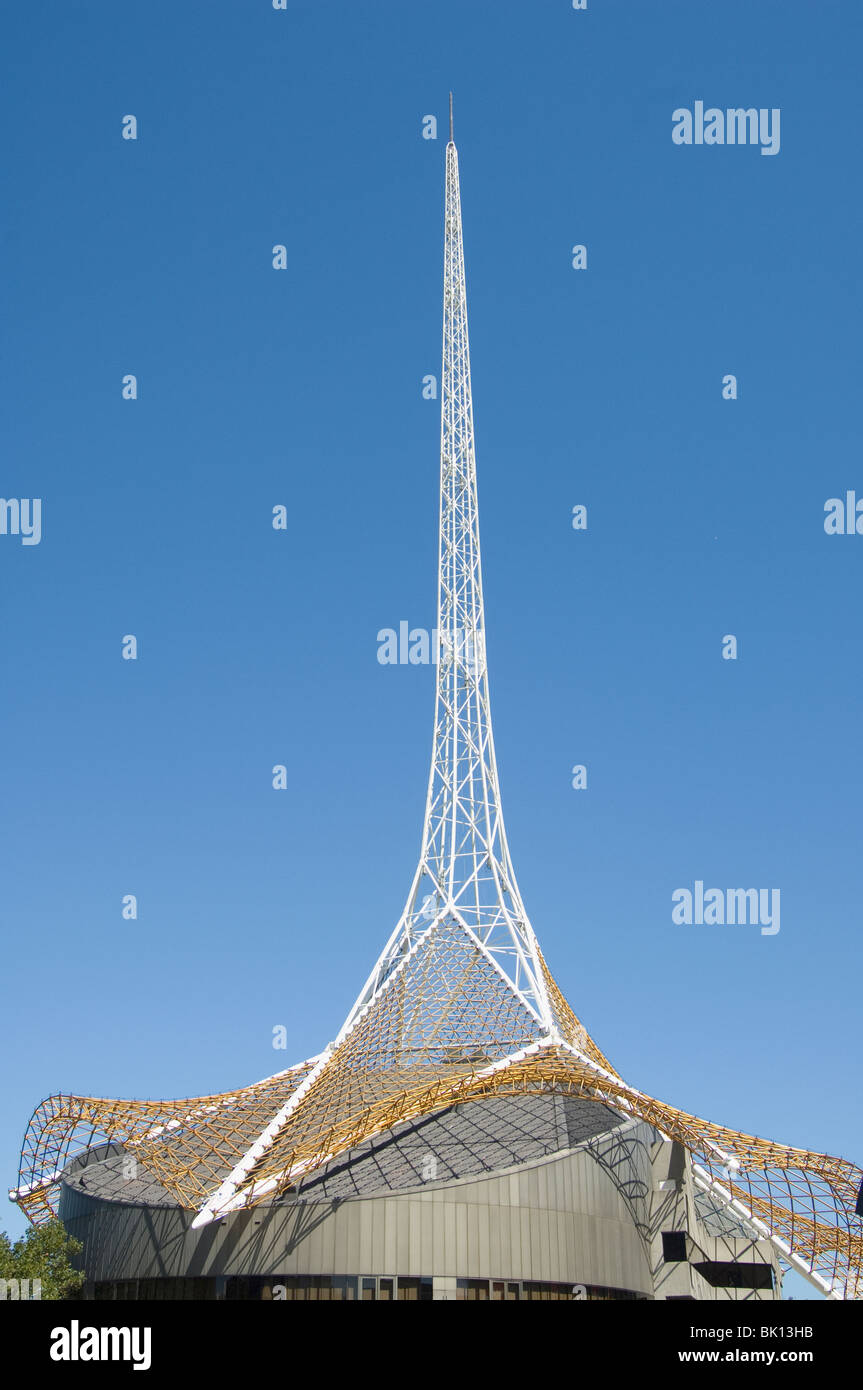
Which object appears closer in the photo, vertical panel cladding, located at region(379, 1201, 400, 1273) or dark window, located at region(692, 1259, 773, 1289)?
vertical panel cladding, located at region(379, 1201, 400, 1273)

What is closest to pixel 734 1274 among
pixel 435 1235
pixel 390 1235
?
pixel 435 1235

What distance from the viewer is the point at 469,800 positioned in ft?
218

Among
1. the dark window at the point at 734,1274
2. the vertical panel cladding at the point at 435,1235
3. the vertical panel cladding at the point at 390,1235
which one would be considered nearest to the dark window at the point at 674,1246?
the dark window at the point at 734,1274

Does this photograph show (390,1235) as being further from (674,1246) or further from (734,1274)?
(734,1274)

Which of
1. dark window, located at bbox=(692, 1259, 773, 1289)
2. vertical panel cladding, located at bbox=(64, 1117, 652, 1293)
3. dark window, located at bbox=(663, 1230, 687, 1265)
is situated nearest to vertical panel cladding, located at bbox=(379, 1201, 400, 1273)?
vertical panel cladding, located at bbox=(64, 1117, 652, 1293)

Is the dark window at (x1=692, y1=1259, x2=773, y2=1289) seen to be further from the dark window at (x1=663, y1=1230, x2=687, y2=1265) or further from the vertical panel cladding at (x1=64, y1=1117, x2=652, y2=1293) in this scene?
the vertical panel cladding at (x1=64, y1=1117, x2=652, y2=1293)

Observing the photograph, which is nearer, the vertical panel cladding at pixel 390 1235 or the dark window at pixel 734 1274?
the vertical panel cladding at pixel 390 1235

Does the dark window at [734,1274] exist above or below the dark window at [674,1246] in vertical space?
below

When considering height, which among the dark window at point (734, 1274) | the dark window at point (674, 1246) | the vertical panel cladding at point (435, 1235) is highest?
the vertical panel cladding at point (435, 1235)

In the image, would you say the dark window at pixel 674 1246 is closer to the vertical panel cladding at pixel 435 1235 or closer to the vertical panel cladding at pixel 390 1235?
the vertical panel cladding at pixel 435 1235

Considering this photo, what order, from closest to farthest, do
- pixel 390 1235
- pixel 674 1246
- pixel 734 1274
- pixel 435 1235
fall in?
1. pixel 390 1235
2. pixel 435 1235
3. pixel 674 1246
4. pixel 734 1274
